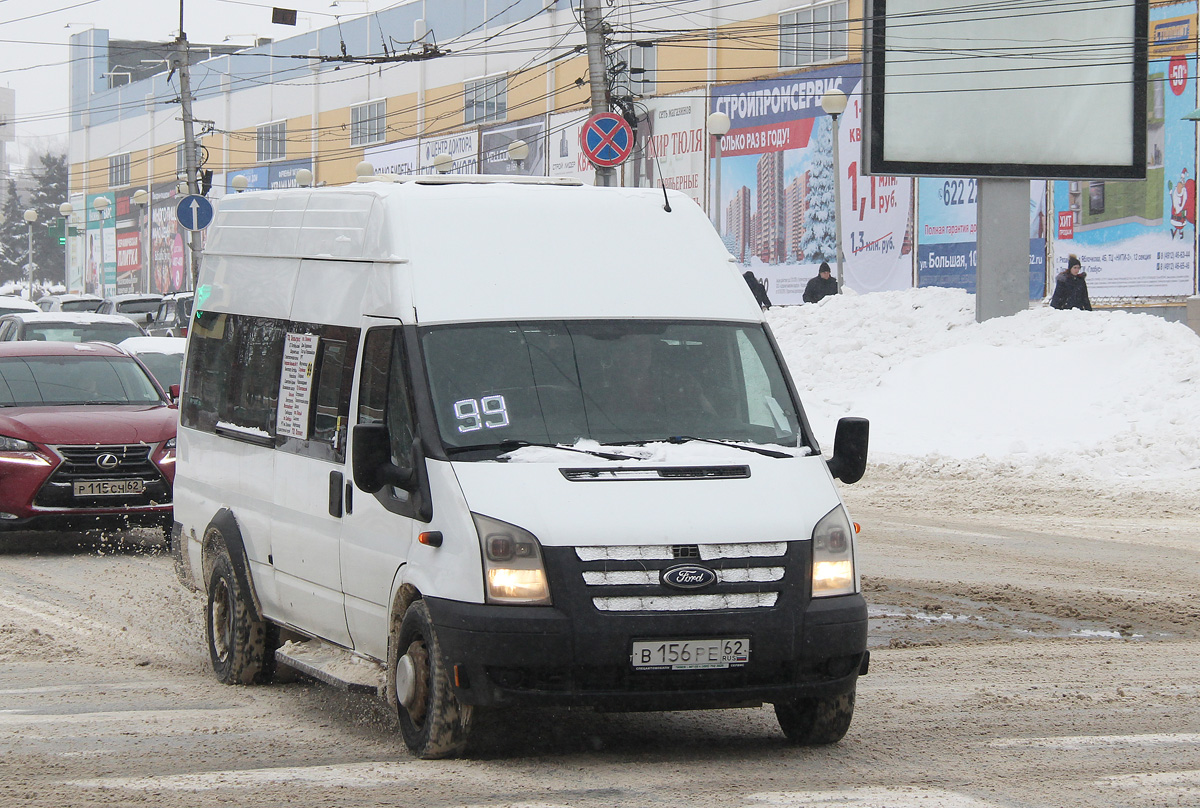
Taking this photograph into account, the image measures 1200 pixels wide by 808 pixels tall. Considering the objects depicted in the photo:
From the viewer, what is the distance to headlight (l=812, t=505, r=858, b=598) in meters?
6.11

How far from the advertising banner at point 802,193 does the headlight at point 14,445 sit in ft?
79.0

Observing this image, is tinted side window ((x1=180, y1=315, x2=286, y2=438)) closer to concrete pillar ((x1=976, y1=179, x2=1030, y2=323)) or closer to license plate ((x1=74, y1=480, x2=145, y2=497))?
license plate ((x1=74, y1=480, x2=145, y2=497))

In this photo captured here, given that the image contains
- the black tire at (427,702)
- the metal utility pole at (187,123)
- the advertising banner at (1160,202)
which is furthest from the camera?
the metal utility pole at (187,123)

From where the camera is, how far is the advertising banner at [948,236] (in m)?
34.2

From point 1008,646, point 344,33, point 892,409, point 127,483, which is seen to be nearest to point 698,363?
point 1008,646

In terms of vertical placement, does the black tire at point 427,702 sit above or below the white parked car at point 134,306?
below

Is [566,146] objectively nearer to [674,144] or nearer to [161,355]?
[674,144]

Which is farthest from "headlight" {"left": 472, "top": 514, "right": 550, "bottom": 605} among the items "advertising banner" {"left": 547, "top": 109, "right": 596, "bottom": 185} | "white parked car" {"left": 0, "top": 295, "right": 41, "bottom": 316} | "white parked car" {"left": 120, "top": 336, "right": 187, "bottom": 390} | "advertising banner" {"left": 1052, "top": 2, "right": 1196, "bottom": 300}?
"advertising banner" {"left": 547, "top": 109, "right": 596, "bottom": 185}

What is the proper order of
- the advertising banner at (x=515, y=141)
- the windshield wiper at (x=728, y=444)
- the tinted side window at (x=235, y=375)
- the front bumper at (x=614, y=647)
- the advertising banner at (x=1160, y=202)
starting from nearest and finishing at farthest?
the front bumper at (x=614, y=647), the windshield wiper at (x=728, y=444), the tinted side window at (x=235, y=375), the advertising banner at (x=1160, y=202), the advertising banner at (x=515, y=141)

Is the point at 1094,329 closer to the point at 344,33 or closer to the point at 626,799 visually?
the point at 626,799

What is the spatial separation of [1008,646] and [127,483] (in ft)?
22.8

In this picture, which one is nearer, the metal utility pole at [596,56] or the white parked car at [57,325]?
the white parked car at [57,325]

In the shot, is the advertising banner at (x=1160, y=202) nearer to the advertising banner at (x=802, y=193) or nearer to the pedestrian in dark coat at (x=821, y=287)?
the pedestrian in dark coat at (x=821, y=287)

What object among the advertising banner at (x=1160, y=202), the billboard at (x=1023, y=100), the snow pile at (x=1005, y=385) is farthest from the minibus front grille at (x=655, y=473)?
the advertising banner at (x=1160, y=202)
